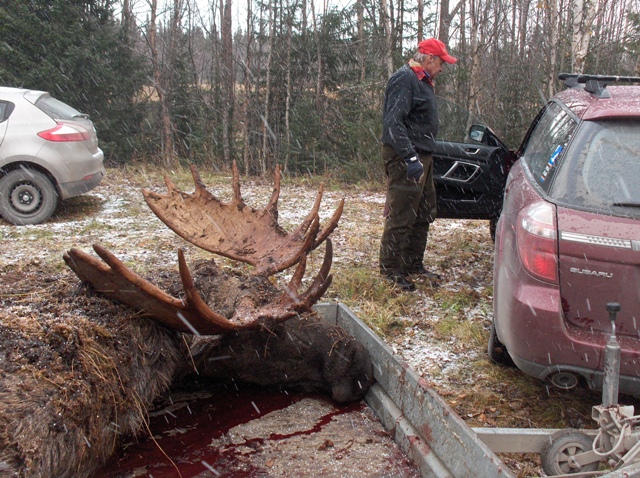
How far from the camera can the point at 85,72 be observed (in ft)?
55.1

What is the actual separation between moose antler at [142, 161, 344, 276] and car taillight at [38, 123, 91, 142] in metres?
5.03

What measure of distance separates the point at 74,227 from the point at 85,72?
992cm

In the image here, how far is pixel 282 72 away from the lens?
1750cm

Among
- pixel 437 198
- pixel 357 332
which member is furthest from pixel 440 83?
pixel 357 332

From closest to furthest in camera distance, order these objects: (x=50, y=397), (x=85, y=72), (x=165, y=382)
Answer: (x=50, y=397), (x=165, y=382), (x=85, y=72)

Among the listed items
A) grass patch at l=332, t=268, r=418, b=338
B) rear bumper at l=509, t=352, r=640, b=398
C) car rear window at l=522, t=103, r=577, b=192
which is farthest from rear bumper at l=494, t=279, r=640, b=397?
grass patch at l=332, t=268, r=418, b=338

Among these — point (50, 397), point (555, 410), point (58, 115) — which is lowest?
point (555, 410)

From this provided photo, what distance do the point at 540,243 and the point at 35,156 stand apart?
25.6ft

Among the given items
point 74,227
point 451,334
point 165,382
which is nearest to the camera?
point 165,382

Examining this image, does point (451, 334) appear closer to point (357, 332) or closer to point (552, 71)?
point (357, 332)

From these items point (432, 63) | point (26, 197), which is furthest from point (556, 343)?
point (26, 197)

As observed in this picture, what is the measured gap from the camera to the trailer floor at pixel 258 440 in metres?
2.99

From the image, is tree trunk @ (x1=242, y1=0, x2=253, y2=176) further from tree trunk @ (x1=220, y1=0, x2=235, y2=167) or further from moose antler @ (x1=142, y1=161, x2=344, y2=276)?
moose antler @ (x1=142, y1=161, x2=344, y2=276)

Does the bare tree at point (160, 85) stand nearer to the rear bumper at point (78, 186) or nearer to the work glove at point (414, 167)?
the rear bumper at point (78, 186)
